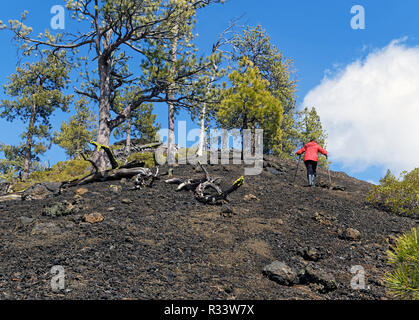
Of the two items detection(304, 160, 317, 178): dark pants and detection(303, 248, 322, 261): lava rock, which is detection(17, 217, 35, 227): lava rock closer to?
detection(303, 248, 322, 261): lava rock

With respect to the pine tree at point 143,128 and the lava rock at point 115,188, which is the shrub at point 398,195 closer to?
the lava rock at point 115,188

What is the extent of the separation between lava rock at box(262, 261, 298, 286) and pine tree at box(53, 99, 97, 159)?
3174 cm

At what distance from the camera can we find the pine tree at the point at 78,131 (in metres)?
34.7

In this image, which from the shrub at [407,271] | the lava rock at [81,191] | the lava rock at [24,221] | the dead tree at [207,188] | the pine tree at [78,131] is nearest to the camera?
the shrub at [407,271]

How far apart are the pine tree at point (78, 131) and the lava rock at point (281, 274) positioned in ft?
104

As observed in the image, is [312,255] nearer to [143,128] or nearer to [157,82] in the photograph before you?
[157,82]

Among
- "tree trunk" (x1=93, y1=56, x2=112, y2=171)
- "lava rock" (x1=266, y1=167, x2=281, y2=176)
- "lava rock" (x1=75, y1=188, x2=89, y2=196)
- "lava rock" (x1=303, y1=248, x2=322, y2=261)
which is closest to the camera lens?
"lava rock" (x1=303, y1=248, x2=322, y2=261)

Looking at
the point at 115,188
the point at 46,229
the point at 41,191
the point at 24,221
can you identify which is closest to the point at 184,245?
the point at 46,229

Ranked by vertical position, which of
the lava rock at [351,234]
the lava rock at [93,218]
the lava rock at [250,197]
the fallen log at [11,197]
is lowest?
the lava rock at [351,234]

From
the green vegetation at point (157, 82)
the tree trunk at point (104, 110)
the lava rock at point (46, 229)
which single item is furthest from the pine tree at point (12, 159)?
the lava rock at point (46, 229)

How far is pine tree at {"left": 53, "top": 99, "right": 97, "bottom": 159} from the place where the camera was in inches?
1364

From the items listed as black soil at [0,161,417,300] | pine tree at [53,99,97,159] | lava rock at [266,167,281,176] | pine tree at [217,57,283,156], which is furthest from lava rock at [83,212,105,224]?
pine tree at [53,99,97,159]
